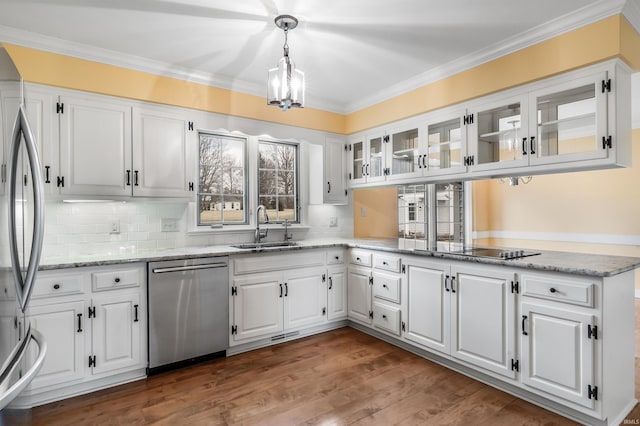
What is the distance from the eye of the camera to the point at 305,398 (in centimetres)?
237

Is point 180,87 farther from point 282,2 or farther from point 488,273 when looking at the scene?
point 488,273

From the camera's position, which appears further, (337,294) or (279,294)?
(337,294)

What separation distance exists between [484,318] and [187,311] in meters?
2.31

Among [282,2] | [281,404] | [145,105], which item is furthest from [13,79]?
[281,404]

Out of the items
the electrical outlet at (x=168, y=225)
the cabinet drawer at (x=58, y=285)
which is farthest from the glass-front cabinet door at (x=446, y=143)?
the cabinet drawer at (x=58, y=285)

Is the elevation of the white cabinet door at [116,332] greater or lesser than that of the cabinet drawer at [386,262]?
lesser

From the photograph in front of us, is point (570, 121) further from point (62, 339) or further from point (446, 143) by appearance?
point (62, 339)

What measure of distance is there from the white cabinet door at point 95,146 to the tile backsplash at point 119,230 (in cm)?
28

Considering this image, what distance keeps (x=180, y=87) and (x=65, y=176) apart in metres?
1.23

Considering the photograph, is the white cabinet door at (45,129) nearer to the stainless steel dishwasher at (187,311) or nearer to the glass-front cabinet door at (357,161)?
the stainless steel dishwasher at (187,311)

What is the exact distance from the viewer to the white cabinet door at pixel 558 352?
2002 millimetres

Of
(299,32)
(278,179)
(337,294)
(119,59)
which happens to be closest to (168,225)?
(278,179)

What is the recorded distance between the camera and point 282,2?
220cm

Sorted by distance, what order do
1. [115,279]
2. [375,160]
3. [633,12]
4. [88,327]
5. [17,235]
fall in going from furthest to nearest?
[375,160]
[115,279]
[88,327]
[633,12]
[17,235]
